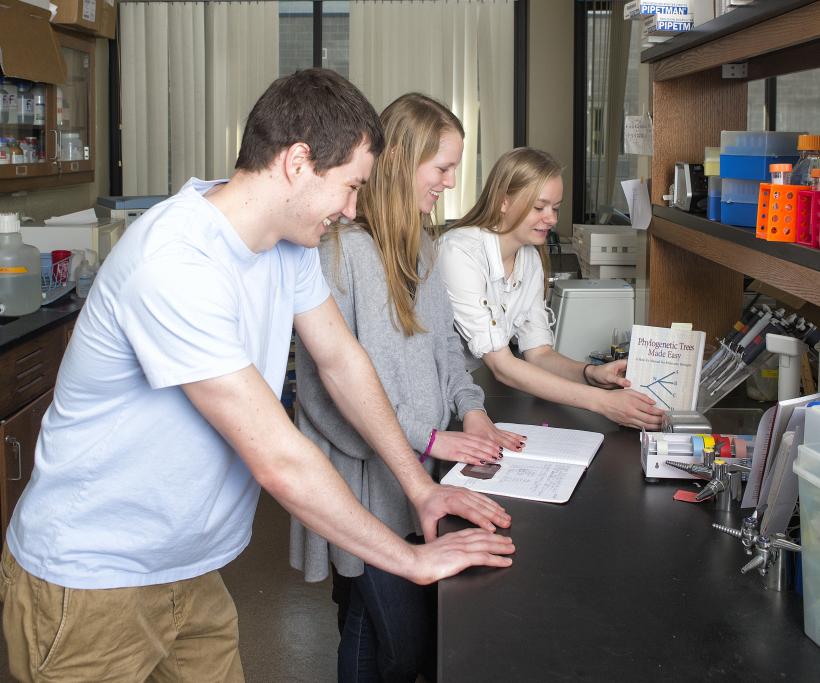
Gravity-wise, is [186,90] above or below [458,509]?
above

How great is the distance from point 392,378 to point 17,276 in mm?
2215

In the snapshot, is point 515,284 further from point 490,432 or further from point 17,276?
point 17,276

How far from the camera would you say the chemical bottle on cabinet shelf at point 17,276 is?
3.49m

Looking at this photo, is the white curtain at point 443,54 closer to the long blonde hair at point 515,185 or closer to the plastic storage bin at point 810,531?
the long blonde hair at point 515,185

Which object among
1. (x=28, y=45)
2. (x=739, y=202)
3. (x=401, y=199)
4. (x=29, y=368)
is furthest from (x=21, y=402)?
(x=739, y=202)

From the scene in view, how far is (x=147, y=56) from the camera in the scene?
6262 mm

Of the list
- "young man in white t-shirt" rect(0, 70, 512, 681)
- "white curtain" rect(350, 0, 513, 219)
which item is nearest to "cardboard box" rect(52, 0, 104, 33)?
"white curtain" rect(350, 0, 513, 219)

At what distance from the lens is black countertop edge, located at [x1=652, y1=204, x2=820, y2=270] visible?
1413 millimetres

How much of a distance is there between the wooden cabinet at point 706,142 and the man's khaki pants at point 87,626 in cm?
110

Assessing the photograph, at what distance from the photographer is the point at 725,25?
1731mm

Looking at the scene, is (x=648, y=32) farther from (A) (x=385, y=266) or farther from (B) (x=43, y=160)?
(B) (x=43, y=160)

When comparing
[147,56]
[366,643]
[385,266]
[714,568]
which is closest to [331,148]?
[385,266]

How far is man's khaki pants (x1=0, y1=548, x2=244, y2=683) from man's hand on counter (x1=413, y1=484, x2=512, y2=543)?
15.5 inches

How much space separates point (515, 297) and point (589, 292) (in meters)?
0.57
